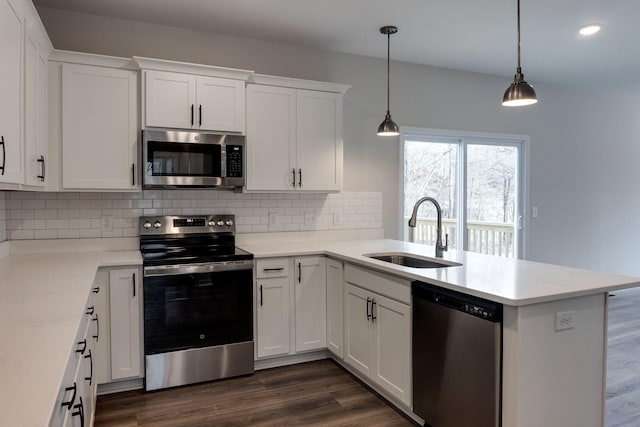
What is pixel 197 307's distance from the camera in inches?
118

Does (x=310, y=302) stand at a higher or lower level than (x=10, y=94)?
lower

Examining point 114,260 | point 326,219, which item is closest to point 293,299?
point 326,219

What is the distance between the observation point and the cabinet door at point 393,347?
2.50 meters

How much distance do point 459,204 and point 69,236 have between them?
3.71 metres

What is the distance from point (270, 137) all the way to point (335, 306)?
142cm

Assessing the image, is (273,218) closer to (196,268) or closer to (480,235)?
(196,268)

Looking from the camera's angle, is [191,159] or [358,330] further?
[191,159]

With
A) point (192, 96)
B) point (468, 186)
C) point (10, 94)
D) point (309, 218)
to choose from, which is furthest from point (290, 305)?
point (468, 186)

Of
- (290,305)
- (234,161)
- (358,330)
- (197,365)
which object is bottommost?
(197,365)

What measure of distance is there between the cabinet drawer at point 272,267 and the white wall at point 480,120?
1.22 metres

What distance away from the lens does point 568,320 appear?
1956 mm

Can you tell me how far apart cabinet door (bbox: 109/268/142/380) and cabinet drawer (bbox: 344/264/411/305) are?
143 centimetres

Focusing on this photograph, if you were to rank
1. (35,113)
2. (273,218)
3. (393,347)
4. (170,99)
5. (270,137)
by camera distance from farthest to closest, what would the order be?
(273,218)
(270,137)
(170,99)
(393,347)
(35,113)

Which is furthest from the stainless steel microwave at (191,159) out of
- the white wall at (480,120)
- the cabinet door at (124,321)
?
the white wall at (480,120)
